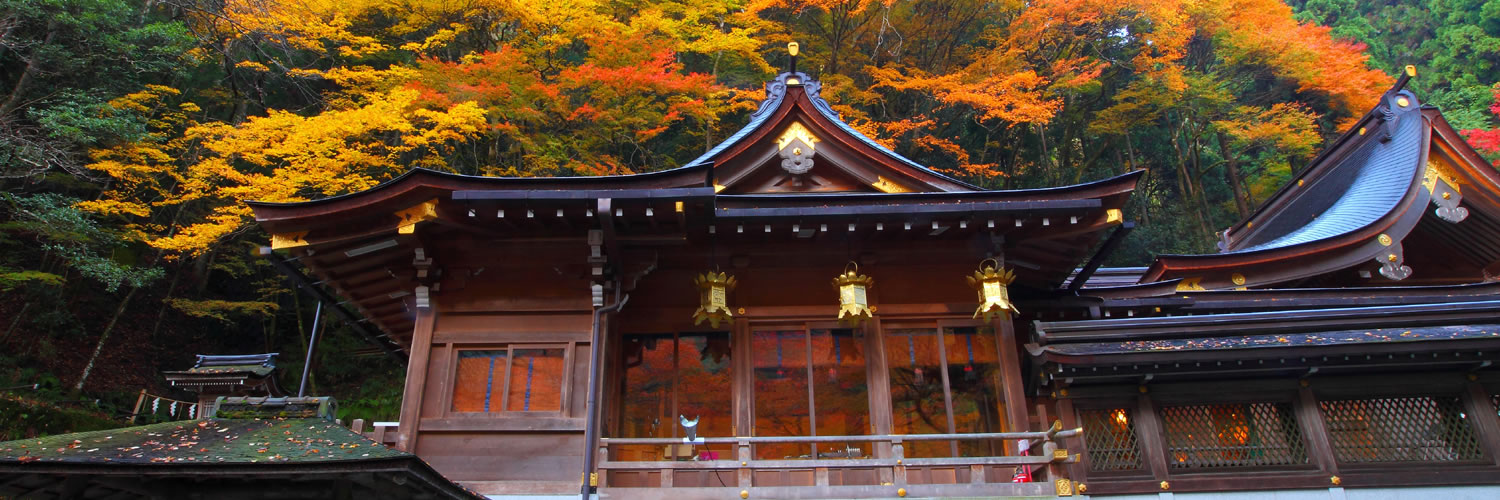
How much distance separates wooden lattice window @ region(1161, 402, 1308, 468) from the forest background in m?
15.6

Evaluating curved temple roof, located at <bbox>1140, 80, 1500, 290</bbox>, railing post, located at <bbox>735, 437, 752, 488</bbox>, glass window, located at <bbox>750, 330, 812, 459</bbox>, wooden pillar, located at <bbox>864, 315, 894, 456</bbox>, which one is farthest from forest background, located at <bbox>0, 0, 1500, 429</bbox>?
railing post, located at <bbox>735, 437, 752, 488</bbox>

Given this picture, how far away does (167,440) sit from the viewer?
Answer: 610cm

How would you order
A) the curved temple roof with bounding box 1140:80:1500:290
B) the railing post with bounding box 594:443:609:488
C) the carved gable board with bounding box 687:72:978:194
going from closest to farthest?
the railing post with bounding box 594:443:609:488 < the carved gable board with bounding box 687:72:978:194 < the curved temple roof with bounding box 1140:80:1500:290

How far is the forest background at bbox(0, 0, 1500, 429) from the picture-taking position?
1919 centimetres

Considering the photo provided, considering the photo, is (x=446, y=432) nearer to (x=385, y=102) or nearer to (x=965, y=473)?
(x=965, y=473)

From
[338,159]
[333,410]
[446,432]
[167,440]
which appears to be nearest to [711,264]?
[446,432]

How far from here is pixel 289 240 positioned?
905 cm

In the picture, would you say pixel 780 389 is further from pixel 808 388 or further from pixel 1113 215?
pixel 1113 215

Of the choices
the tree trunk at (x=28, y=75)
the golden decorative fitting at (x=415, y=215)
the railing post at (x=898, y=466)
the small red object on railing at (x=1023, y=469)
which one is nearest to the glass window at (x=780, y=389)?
the railing post at (x=898, y=466)

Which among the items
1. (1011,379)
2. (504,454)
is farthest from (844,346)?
(504,454)

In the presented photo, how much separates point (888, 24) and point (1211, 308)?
18.5 metres

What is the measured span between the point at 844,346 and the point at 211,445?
663 centimetres

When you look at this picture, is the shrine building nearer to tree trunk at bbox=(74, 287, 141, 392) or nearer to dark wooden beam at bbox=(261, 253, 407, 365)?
dark wooden beam at bbox=(261, 253, 407, 365)

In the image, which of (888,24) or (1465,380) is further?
(888,24)
